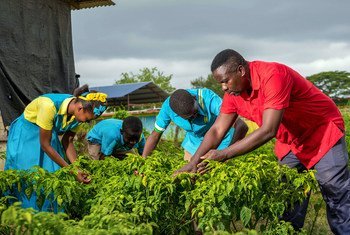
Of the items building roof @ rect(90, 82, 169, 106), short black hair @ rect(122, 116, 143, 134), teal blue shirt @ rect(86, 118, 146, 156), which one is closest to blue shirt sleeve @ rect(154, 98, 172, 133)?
short black hair @ rect(122, 116, 143, 134)

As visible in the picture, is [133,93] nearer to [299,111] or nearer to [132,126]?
[132,126]

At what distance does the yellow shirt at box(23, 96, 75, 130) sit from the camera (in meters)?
4.72

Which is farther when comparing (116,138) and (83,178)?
(116,138)

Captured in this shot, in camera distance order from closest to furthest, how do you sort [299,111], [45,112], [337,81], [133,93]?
1. [299,111]
2. [45,112]
3. [133,93]
4. [337,81]

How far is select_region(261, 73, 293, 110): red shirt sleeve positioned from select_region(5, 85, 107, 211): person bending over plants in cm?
167

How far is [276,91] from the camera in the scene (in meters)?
3.64

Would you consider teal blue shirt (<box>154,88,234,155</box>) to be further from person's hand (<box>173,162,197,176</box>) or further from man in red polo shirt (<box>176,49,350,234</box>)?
person's hand (<box>173,162,197,176</box>)

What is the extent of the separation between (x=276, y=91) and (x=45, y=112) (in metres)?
2.08

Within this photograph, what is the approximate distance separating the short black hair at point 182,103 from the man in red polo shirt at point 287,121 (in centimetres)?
62

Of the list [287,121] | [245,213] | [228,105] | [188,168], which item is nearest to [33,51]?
[228,105]

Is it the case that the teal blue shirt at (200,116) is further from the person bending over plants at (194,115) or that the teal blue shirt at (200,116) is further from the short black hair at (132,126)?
the short black hair at (132,126)

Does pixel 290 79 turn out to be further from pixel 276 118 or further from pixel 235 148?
pixel 235 148

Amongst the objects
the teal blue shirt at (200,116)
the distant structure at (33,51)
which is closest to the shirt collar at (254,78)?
the teal blue shirt at (200,116)

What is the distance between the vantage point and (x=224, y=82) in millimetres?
3738
